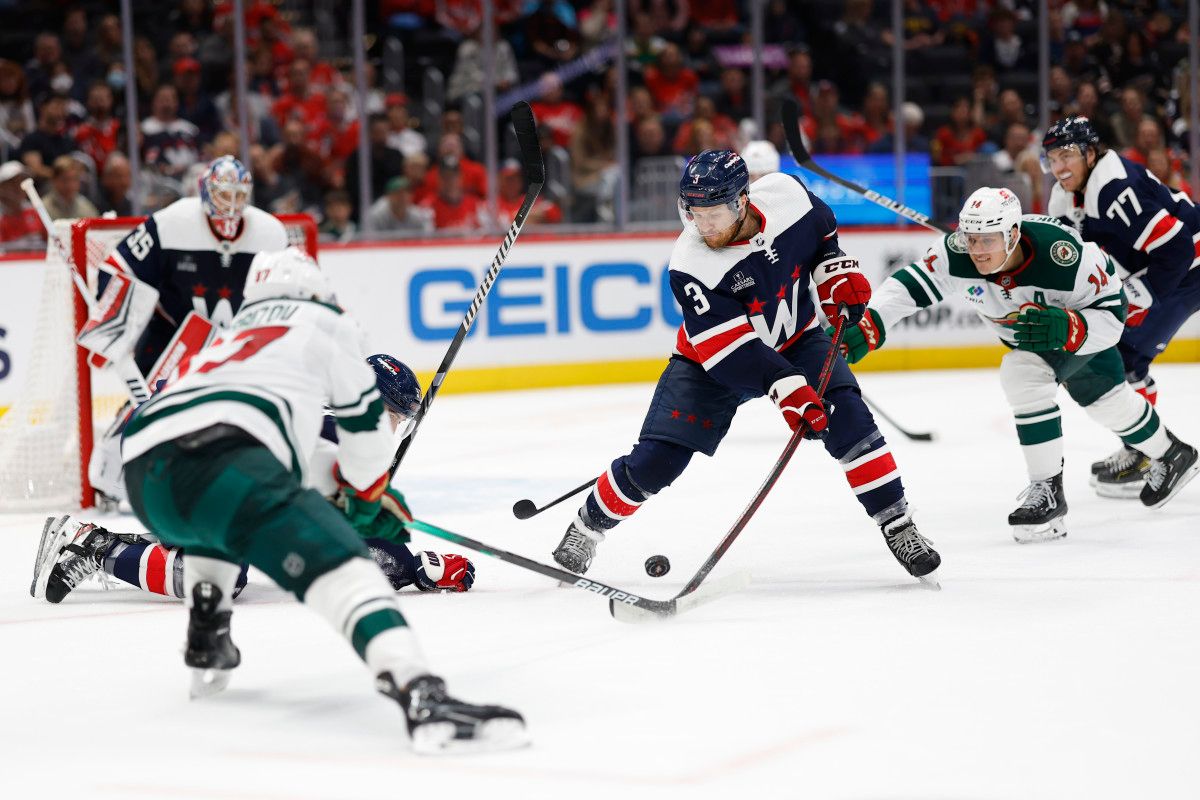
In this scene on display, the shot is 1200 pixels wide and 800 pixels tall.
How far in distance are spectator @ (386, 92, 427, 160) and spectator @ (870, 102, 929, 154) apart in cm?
251

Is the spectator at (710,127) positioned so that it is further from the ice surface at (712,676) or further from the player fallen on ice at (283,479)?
the player fallen on ice at (283,479)

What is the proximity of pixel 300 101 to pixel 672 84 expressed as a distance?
2.18m

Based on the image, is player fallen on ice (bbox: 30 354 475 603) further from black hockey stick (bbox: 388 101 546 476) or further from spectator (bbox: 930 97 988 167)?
spectator (bbox: 930 97 988 167)

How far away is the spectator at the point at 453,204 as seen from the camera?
7.98 metres

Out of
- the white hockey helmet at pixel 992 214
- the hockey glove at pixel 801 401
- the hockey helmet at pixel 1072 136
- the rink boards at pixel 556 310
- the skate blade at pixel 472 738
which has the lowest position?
the rink boards at pixel 556 310

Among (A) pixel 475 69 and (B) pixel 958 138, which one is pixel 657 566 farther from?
(B) pixel 958 138

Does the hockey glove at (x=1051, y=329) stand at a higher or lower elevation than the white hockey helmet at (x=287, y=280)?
lower

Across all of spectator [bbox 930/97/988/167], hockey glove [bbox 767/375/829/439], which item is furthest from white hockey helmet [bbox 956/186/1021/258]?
spectator [bbox 930/97/988/167]

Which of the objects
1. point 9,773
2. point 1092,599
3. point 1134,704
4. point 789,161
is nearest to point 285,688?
point 9,773

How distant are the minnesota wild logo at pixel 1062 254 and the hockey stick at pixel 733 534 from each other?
0.69 meters

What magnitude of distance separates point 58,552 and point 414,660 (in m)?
1.55

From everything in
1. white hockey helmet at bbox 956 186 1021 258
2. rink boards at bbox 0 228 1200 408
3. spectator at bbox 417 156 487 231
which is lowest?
rink boards at bbox 0 228 1200 408

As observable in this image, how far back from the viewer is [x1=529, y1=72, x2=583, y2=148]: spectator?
337 inches

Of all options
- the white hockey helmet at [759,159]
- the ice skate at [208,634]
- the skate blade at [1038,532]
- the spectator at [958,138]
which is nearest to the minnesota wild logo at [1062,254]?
the skate blade at [1038,532]
